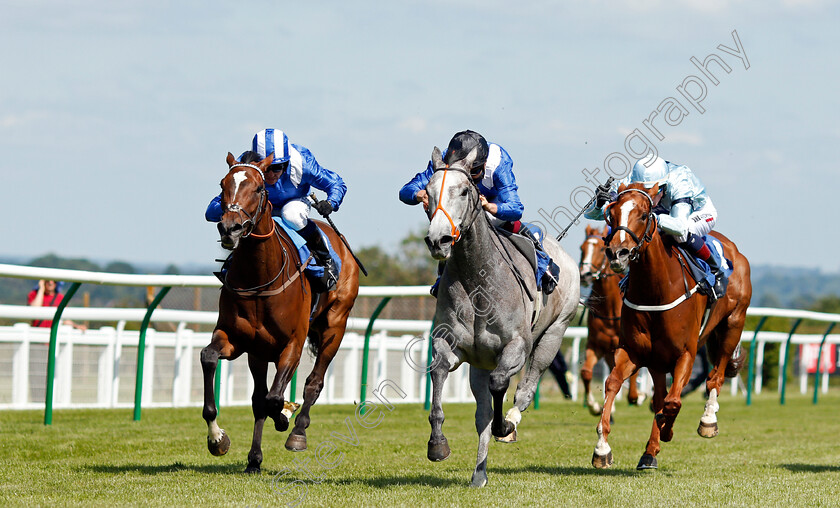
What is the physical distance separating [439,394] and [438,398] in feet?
0.10

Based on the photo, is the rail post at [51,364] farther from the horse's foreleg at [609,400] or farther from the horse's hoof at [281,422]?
the horse's foreleg at [609,400]

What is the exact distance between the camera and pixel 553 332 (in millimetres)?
7141

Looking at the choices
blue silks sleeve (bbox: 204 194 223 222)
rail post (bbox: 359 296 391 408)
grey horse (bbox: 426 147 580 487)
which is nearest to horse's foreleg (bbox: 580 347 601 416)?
rail post (bbox: 359 296 391 408)

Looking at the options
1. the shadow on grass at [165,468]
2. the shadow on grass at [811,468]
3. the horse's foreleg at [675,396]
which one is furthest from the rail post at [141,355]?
the shadow on grass at [811,468]

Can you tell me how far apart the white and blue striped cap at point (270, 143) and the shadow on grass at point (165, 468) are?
1.97 m

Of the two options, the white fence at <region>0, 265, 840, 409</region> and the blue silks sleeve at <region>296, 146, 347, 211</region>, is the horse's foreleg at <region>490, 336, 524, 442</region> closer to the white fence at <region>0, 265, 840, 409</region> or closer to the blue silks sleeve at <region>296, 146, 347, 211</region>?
the blue silks sleeve at <region>296, 146, 347, 211</region>

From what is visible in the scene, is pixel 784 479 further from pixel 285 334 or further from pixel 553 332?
pixel 285 334

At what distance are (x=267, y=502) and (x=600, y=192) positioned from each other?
10.8 feet

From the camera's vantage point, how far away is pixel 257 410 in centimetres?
671

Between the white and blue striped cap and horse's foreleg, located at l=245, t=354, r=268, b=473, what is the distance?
1.31 m

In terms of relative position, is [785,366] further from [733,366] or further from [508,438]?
[508,438]

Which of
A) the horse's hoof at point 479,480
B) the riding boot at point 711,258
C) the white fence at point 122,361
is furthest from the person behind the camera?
the white fence at point 122,361

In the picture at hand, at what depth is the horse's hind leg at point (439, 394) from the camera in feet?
18.5

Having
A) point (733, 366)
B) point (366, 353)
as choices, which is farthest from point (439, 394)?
point (366, 353)
